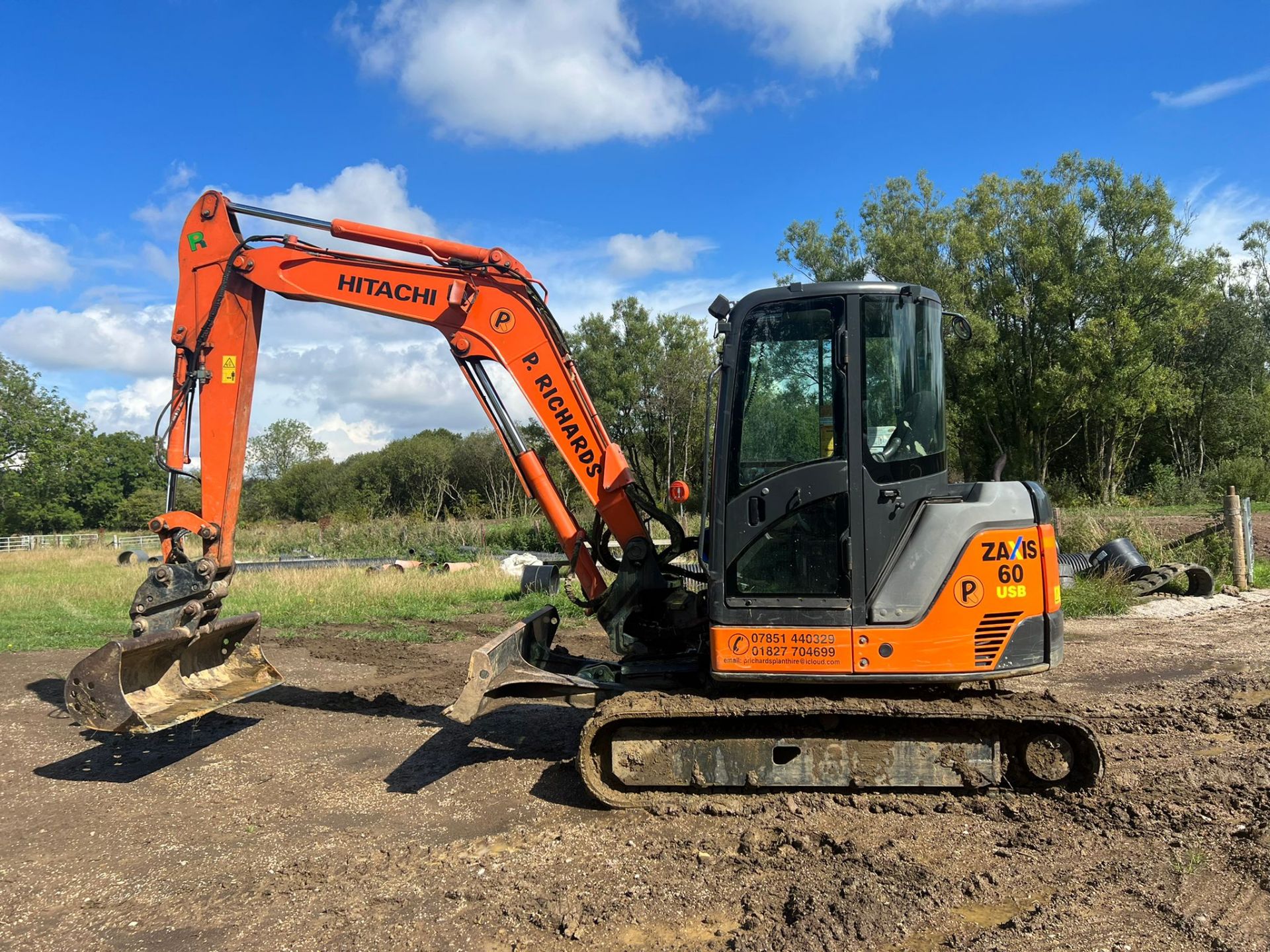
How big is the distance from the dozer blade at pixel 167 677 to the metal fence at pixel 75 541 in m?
36.3

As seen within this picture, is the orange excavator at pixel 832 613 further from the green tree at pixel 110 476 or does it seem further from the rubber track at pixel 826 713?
the green tree at pixel 110 476

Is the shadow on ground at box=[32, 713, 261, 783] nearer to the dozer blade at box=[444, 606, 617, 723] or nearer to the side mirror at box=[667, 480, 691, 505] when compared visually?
the dozer blade at box=[444, 606, 617, 723]

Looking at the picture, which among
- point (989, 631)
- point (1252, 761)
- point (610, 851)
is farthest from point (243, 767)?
point (1252, 761)

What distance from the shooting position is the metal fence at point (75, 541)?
3922 centimetres

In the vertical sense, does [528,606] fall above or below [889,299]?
below

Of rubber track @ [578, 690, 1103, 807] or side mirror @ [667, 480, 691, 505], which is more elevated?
side mirror @ [667, 480, 691, 505]

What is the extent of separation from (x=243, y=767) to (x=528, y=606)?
7.57 metres

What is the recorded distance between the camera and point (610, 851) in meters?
4.54

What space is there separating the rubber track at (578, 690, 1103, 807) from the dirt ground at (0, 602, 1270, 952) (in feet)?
0.53

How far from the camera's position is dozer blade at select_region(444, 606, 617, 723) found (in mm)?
5230

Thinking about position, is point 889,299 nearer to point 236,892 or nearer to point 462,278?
point 462,278

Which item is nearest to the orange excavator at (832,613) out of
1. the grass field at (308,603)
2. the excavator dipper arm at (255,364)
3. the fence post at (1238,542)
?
the excavator dipper arm at (255,364)

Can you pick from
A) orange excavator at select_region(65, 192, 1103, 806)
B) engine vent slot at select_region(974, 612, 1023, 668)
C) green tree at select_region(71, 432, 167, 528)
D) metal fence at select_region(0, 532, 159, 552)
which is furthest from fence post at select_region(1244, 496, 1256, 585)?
green tree at select_region(71, 432, 167, 528)

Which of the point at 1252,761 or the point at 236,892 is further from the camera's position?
the point at 1252,761
